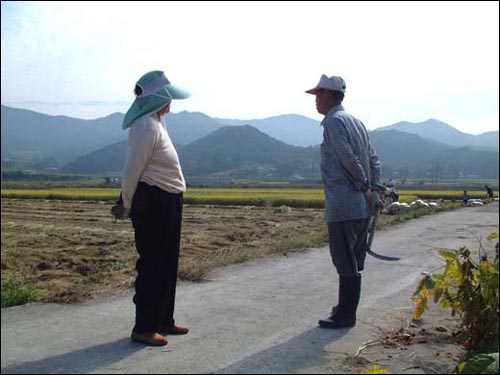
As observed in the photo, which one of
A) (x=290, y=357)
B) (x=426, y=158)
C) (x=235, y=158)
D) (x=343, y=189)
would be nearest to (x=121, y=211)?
(x=290, y=357)

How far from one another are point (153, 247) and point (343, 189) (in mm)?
1511

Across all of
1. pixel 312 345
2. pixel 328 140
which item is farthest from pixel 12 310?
pixel 328 140

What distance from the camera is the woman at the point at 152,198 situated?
4000 mm

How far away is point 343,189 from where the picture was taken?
4.55 meters

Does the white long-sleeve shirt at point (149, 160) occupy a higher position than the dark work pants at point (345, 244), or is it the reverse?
the white long-sleeve shirt at point (149, 160)

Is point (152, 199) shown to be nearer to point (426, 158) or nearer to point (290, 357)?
point (290, 357)

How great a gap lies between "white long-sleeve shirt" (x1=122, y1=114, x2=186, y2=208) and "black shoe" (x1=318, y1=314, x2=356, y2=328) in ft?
4.97

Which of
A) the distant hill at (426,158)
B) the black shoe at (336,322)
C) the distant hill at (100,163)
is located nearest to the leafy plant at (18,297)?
the black shoe at (336,322)

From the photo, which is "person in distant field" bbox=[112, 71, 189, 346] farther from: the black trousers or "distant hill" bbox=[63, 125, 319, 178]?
"distant hill" bbox=[63, 125, 319, 178]

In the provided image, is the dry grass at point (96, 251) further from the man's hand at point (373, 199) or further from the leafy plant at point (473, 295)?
the leafy plant at point (473, 295)

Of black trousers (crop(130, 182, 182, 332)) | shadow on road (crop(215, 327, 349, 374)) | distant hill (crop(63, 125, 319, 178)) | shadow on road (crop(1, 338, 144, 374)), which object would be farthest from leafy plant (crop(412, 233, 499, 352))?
distant hill (crop(63, 125, 319, 178))

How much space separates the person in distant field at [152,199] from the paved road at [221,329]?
0.23m

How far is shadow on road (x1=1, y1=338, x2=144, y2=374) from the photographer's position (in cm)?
343

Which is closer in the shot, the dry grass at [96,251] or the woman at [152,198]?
the woman at [152,198]
